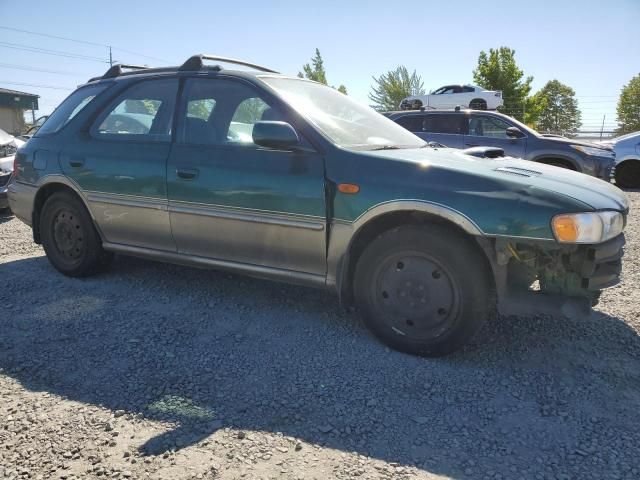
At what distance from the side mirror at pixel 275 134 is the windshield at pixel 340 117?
232 mm

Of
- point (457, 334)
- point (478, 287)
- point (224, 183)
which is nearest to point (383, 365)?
point (457, 334)

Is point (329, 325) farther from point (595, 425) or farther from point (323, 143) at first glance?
point (595, 425)

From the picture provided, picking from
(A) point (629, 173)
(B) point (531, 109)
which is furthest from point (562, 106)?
(A) point (629, 173)

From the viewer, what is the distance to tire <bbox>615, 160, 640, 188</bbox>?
424 inches

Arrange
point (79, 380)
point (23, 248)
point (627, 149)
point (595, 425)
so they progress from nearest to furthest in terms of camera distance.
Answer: point (595, 425)
point (79, 380)
point (23, 248)
point (627, 149)

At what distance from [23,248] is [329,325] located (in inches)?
156

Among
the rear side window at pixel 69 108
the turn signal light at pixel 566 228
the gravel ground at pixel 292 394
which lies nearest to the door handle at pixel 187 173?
the gravel ground at pixel 292 394

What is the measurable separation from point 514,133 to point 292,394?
805cm

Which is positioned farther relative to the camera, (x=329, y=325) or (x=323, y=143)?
(x=329, y=325)

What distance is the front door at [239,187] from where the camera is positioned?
3213 mm

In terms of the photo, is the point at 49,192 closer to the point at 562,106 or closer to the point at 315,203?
the point at 315,203

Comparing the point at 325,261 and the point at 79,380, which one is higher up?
the point at 325,261

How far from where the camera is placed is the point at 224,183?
345 cm

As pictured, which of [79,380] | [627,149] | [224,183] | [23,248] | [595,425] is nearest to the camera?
[595,425]
